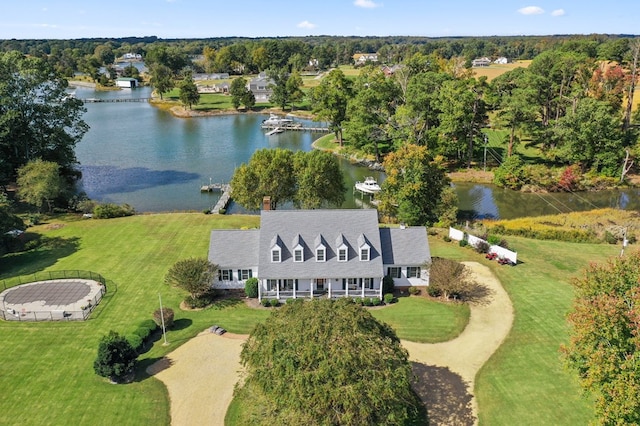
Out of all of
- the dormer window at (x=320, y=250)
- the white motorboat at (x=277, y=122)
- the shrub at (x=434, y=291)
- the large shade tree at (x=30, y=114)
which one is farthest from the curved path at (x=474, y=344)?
the white motorboat at (x=277, y=122)

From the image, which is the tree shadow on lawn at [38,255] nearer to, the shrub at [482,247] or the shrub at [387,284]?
the shrub at [387,284]

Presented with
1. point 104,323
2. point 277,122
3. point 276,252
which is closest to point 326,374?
point 276,252

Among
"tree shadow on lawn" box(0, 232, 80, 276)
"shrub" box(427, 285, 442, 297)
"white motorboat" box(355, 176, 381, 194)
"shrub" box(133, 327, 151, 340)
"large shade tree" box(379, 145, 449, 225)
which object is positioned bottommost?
"shrub" box(133, 327, 151, 340)

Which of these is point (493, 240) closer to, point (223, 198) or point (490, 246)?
point (490, 246)

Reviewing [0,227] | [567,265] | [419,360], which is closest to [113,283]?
[0,227]

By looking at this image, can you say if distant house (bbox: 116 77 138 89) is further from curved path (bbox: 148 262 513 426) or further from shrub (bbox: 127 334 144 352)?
curved path (bbox: 148 262 513 426)

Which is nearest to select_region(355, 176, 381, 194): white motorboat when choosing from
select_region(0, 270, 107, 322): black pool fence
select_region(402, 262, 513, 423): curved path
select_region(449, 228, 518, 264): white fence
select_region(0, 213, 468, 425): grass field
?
select_region(449, 228, 518, 264): white fence
